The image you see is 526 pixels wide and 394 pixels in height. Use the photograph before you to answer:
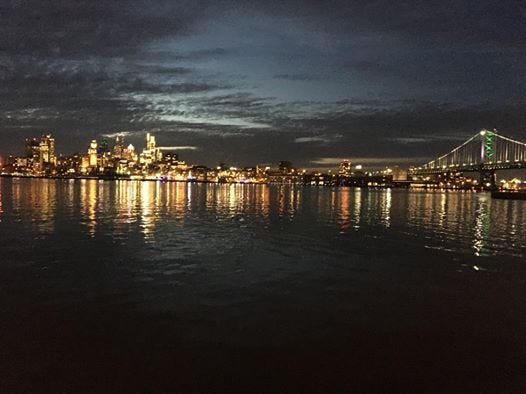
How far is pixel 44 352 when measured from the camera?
27.9 feet

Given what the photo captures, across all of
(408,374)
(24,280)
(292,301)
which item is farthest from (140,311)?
(408,374)

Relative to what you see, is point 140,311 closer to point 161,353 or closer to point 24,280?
point 161,353

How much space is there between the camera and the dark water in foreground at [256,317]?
7.84 metres

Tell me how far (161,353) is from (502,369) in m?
6.41

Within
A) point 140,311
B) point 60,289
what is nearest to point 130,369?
point 140,311

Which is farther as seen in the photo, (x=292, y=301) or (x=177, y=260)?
(x=177, y=260)

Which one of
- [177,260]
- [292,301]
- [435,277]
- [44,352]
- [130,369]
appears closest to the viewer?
[130,369]

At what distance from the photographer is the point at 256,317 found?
10.8 meters

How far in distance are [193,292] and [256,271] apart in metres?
3.63

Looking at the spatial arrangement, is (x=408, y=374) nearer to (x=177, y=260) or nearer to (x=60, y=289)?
(x=60, y=289)

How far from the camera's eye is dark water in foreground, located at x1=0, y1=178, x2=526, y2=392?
25.7ft

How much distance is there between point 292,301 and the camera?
1238cm

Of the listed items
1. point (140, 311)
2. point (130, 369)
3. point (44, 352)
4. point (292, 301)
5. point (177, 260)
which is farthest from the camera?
point (177, 260)

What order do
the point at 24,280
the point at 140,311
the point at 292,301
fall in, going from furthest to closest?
the point at 24,280
the point at 292,301
the point at 140,311
